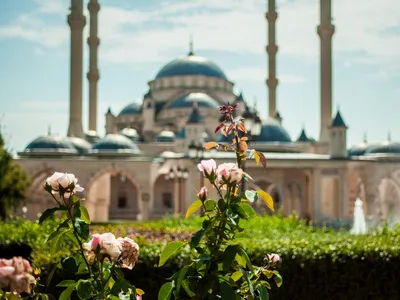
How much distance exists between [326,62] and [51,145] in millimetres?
16346

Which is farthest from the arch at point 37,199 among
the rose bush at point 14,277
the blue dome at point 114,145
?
the rose bush at point 14,277

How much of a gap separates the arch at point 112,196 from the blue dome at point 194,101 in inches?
322

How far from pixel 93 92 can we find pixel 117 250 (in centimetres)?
4092

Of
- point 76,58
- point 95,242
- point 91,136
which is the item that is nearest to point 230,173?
point 95,242

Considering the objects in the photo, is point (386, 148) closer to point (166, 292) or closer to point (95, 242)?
point (166, 292)

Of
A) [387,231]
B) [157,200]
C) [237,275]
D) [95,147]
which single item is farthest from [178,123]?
[237,275]

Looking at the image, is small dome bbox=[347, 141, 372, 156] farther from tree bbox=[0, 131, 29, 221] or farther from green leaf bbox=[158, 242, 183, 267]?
green leaf bbox=[158, 242, 183, 267]

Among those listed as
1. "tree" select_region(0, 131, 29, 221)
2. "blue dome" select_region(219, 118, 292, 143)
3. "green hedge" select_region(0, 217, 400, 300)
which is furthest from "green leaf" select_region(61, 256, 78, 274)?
"blue dome" select_region(219, 118, 292, 143)

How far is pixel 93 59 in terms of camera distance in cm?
4369

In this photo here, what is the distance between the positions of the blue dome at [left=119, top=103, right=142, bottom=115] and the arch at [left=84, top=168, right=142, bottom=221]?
11.1 m

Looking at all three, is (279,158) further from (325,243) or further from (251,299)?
(251,299)

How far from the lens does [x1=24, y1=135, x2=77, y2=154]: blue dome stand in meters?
35.3

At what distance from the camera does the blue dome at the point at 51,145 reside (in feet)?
116

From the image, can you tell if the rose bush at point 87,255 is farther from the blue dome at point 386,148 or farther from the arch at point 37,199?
the blue dome at point 386,148
